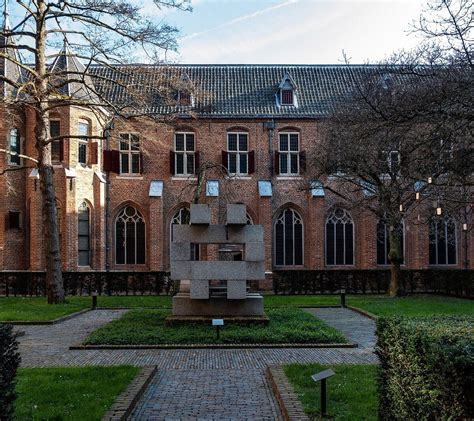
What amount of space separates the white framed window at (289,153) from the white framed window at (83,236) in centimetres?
1006

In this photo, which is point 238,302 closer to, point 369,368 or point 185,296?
point 185,296

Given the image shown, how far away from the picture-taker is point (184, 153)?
2931cm

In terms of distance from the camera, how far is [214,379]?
8.60m

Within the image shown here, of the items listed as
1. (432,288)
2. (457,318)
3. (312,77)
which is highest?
(312,77)

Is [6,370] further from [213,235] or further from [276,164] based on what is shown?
[276,164]

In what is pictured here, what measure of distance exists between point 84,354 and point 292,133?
2077cm

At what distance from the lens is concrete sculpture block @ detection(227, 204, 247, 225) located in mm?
13289

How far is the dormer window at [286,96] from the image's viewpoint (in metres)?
29.6

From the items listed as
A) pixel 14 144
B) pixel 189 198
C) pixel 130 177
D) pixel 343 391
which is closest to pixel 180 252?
A: pixel 343 391

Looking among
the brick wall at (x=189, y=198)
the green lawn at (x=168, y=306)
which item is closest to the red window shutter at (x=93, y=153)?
the brick wall at (x=189, y=198)

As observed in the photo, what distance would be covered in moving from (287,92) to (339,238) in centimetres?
818

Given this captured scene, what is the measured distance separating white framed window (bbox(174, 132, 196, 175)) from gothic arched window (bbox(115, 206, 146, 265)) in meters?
3.26

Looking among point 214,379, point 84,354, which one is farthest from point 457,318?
point 84,354

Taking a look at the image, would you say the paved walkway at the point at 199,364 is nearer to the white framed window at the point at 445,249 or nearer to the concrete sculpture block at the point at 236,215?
the concrete sculpture block at the point at 236,215
